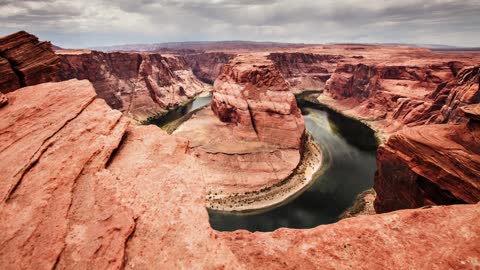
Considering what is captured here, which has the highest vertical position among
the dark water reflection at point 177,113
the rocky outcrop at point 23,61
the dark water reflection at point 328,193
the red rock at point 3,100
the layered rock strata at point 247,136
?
the rocky outcrop at point 23,61

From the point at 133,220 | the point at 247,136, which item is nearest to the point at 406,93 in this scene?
the point at 247,136

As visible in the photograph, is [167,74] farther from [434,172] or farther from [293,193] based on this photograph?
[434,172]

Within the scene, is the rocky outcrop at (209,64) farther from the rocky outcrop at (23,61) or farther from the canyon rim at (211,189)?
the rocky outcrop at (23,61)

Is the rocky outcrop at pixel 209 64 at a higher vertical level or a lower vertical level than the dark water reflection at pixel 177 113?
higher

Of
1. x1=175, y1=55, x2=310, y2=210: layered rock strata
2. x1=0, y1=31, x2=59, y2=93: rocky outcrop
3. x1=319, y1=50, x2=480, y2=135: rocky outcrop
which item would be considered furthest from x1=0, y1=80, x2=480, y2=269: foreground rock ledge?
x1=319, y1=50, x2=480, y2=135: rocky outcrop

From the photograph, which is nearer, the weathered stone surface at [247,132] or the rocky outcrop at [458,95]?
the weathered stone surface at [247,132]

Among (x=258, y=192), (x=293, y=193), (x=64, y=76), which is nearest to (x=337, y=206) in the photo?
(x=293, y=193)

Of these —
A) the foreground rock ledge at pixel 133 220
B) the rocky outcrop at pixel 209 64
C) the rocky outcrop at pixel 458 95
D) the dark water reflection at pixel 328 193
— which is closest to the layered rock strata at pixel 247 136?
the dark water reflection at pixel 328 193

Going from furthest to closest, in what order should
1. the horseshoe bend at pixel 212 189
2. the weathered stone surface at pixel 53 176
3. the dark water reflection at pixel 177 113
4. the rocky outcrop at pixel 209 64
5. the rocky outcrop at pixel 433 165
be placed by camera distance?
the rocky outcrop at pixel 209 64, the dark water reflection at pixel 177 113, the rocky outcrop at pixel 433 165, the horseshoe bend at pixel 212 189, the weathered stone surface at pixel 53 176
